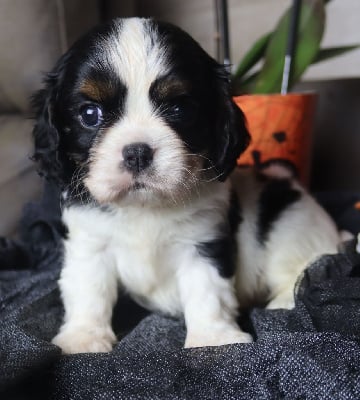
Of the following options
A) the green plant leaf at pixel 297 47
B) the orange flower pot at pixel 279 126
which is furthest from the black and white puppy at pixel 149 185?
the green plant leaf at pixel 297 47

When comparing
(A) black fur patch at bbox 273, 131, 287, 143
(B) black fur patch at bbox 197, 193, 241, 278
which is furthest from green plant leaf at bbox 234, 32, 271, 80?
(B) black fur patch at bbox 197, 193, 241, 278

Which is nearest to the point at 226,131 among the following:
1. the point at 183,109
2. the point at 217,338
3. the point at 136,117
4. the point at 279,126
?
the point at 183,109

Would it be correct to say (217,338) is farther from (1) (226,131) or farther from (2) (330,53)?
(2) (330,53)

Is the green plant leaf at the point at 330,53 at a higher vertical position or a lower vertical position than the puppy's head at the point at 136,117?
lower

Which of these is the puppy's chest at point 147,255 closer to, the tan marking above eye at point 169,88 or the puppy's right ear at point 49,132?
the puppy's right ear at point 49,132

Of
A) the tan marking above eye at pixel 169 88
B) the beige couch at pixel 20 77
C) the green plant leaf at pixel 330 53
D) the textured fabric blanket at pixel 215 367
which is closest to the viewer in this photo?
the textured fabric blanket at pixel 215 367
